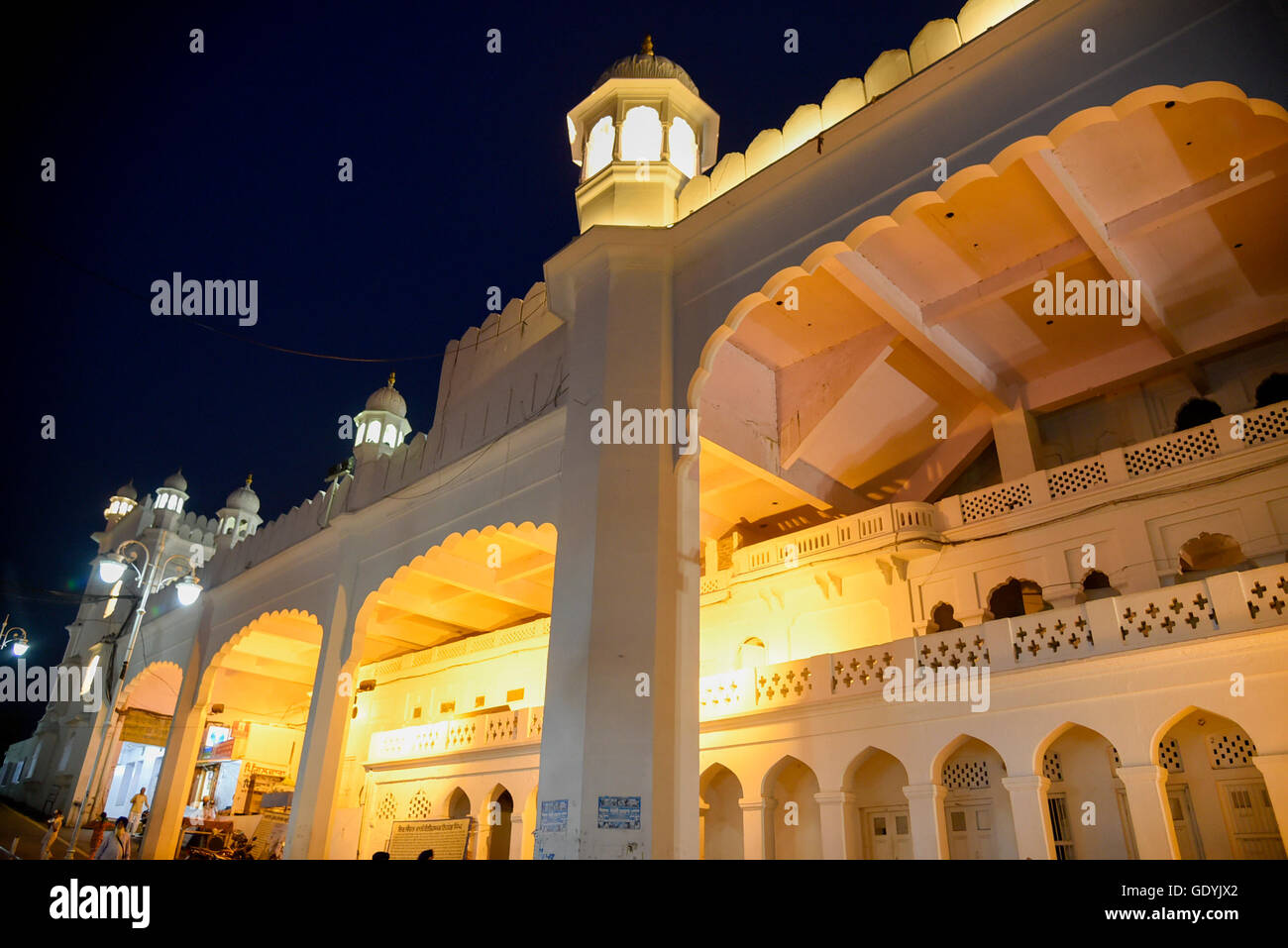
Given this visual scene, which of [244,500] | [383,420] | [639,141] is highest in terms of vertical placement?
[244,500]

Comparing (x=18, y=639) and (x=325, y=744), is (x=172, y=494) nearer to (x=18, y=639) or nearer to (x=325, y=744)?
(x=18, y=639)

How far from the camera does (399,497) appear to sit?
13578 millimetres

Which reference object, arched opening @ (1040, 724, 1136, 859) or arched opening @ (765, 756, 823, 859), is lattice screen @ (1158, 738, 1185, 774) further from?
arched opening @ (765, 756, 823, 859)

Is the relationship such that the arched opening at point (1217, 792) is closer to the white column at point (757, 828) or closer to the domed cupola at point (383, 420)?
the white column at point (757, 828)

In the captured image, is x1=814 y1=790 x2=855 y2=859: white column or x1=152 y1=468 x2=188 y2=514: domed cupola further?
x1=152 y1=468 x2=188 y2=514: domed cupola

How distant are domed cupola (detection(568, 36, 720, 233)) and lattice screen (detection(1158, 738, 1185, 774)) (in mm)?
9610

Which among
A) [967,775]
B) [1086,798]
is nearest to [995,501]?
[967,775]

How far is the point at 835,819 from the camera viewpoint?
38.0 feet

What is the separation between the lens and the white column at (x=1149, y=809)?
8.98 meters

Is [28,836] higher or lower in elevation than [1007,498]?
lower

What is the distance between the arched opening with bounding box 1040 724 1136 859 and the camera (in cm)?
1093

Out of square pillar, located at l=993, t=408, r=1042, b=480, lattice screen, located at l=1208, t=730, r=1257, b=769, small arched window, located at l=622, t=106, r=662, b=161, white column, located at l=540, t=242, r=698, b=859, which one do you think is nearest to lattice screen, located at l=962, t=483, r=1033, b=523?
square pillar, located at l=993, t=408, r=1042, b=480

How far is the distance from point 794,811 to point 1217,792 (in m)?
5.79

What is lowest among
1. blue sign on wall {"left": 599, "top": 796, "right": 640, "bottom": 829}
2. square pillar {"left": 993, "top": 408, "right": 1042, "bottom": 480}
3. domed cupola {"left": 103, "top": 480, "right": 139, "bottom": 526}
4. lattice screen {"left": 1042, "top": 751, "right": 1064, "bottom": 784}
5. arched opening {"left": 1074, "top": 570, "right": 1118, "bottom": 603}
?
blue sign on wall {"left": 599, "top": 796, "right": 640, "bottom": 829}
